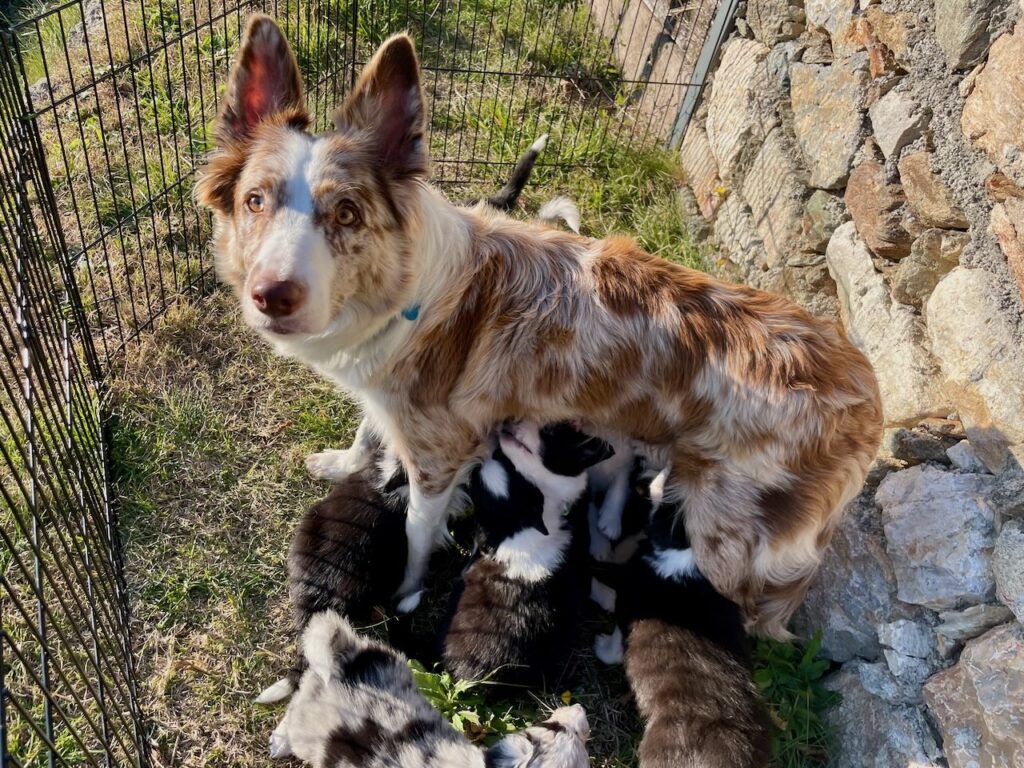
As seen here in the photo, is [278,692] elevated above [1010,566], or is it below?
below

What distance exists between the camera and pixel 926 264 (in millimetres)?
3066

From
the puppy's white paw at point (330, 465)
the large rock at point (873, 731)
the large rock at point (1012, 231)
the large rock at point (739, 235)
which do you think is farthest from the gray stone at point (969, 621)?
the puppy's white paw at point (330, 465)

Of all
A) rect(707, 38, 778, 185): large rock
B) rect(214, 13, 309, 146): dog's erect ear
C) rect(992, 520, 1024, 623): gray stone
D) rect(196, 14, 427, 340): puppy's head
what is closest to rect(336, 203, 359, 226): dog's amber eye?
rect(196, 14, 427, 340): puppy's head

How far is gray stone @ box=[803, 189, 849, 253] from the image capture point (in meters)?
3.74

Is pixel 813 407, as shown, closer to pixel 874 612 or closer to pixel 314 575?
pixel 874 612

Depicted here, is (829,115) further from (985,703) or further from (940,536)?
(985,703)

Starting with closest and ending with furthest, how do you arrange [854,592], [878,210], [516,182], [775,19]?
[854,592] → [878,210] → [775,19] → [516,182]

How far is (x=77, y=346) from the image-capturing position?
160 inches

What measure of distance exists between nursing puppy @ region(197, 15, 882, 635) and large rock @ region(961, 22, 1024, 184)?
805 mm

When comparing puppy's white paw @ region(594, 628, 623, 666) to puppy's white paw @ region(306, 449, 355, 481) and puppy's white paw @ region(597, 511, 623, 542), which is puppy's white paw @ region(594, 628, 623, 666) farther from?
puppy's white paw @ region(306, 449, 355, 481)

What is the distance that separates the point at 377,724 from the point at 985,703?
6.58 ft

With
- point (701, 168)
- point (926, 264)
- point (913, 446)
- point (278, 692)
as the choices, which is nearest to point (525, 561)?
point (278, 692)

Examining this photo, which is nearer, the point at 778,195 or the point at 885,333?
the point at 885,333

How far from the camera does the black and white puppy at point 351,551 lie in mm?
3125
